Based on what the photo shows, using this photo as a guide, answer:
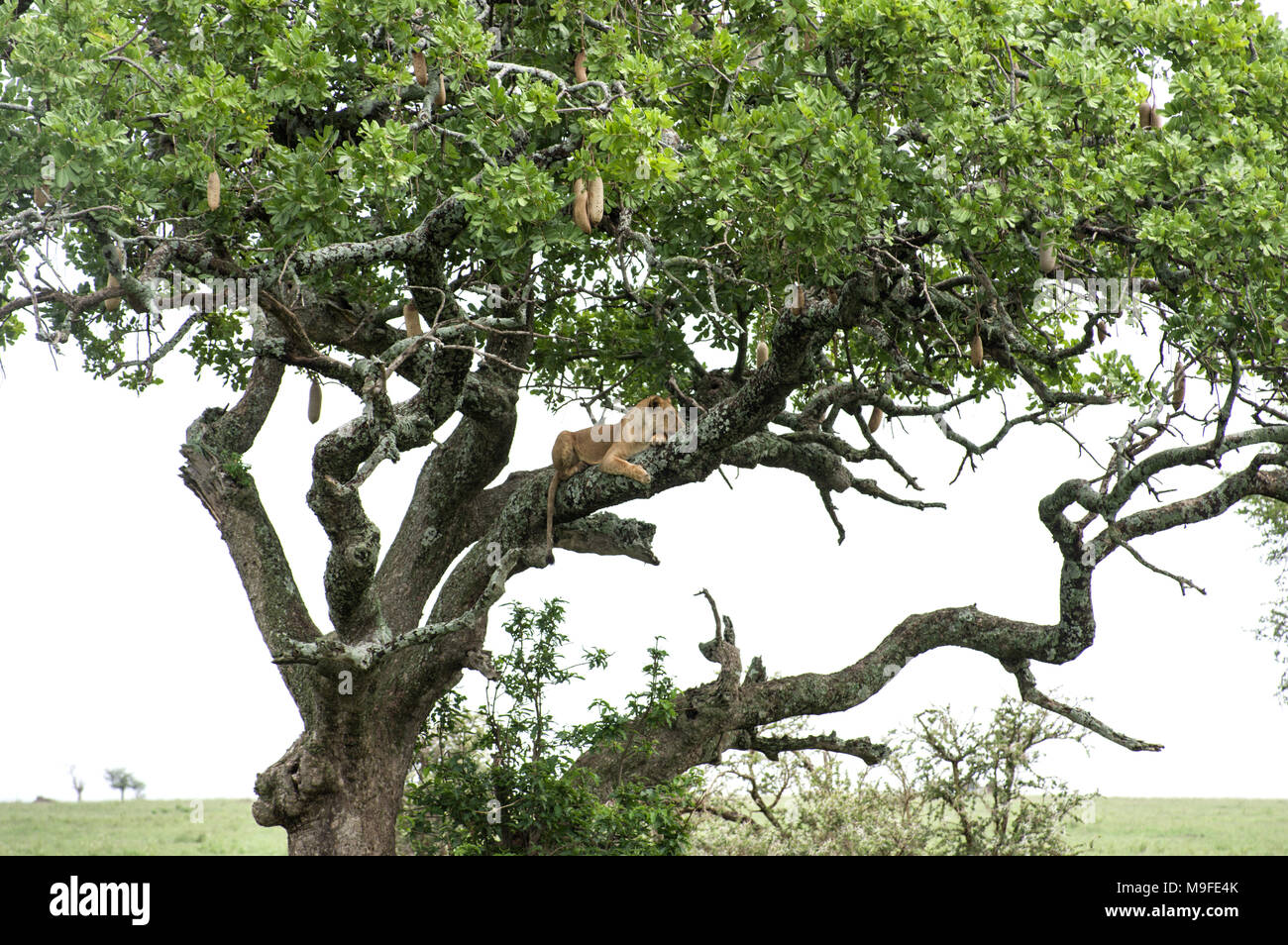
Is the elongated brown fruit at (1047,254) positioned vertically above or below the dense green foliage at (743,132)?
below

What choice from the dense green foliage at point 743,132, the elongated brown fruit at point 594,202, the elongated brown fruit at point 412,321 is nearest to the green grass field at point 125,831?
the elongated brown fruit at point 412,321

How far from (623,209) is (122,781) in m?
22.1

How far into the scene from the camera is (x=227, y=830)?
21594mm

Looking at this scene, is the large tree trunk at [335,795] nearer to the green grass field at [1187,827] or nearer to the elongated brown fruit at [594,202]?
the elongated brown fruit at [594,202]

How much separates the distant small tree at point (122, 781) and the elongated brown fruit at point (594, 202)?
21820mm

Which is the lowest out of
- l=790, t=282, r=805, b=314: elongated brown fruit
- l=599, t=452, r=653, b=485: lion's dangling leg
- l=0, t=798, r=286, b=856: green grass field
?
l=0, t=798, r=286, b=856: green grass field

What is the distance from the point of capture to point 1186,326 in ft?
24.8

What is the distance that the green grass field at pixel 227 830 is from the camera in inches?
717

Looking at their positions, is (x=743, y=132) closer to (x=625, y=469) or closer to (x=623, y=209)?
(x=623, y=209)

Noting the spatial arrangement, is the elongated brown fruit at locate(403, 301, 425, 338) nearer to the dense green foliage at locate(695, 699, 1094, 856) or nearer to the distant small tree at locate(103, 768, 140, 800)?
the dense green foliage at locate(695, 699, 1094, 856)

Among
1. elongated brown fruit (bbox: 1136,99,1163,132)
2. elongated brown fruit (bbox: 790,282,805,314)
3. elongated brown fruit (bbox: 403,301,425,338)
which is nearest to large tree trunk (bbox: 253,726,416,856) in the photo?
elongated brown fruit (bbox: 403,301,425,338)

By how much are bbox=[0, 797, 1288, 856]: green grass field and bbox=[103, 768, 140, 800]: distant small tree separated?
399mm

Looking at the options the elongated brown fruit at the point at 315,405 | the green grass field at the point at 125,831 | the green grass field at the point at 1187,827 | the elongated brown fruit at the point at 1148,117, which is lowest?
the green grass field at the point at 1187,827

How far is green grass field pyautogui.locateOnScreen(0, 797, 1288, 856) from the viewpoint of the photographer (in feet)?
59.8
